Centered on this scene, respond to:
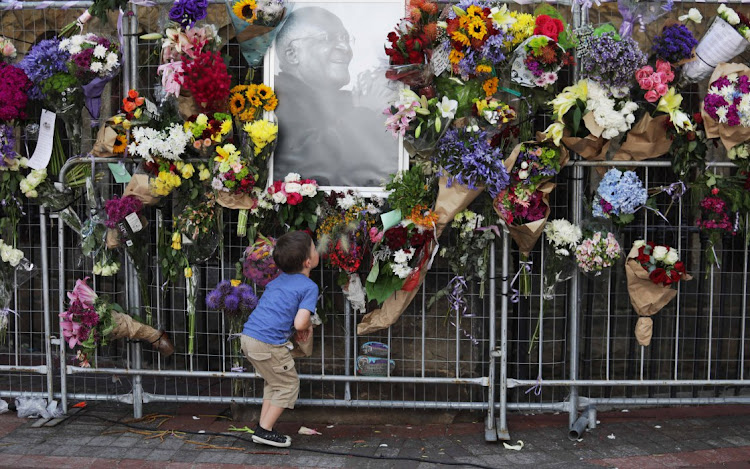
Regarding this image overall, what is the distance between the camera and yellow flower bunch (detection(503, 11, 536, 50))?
4.90 meters

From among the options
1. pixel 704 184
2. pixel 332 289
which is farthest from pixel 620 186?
pixel 332 289

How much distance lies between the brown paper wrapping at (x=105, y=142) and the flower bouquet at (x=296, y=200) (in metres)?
1.17

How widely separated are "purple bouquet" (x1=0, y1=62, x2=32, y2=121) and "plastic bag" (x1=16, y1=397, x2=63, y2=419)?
2.11 metres

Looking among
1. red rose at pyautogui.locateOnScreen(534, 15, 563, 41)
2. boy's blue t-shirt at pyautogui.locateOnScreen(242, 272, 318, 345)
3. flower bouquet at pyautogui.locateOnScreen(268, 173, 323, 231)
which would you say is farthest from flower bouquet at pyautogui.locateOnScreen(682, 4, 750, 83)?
boy's blue t-shirt at pyautogui.locateOnScreen(242, 272, 318, 345)

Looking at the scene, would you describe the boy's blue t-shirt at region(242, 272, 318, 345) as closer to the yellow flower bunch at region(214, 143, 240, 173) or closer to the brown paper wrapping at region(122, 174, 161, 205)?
the yellow flower bunch at region(214, 143, 240, 173)

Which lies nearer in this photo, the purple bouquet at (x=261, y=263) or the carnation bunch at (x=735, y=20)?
the carnation bunch at (x=735, y=20)

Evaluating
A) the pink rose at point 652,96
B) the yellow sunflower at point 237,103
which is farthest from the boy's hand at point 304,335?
the pink rose at point 652,96

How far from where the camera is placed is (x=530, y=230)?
499cm

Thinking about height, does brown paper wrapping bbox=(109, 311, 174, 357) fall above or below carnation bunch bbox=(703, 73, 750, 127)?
below

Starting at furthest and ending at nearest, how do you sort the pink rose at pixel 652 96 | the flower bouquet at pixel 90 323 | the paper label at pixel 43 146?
the paper label at pixel 43 146 < the flower bouquet at pixel 90 323 < the pink rose at pixel 652 96

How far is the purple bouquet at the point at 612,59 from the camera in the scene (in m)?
4.76

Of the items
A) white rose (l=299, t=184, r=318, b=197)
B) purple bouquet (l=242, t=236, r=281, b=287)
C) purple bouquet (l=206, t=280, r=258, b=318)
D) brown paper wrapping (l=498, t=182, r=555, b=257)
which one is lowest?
purple bouquet (l=206, t=280, r=258, b=318)

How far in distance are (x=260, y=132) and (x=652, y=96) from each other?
2.59 m

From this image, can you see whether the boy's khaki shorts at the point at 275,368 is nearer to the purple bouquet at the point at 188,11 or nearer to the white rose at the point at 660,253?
the purple bouquet at the point at 188,11
